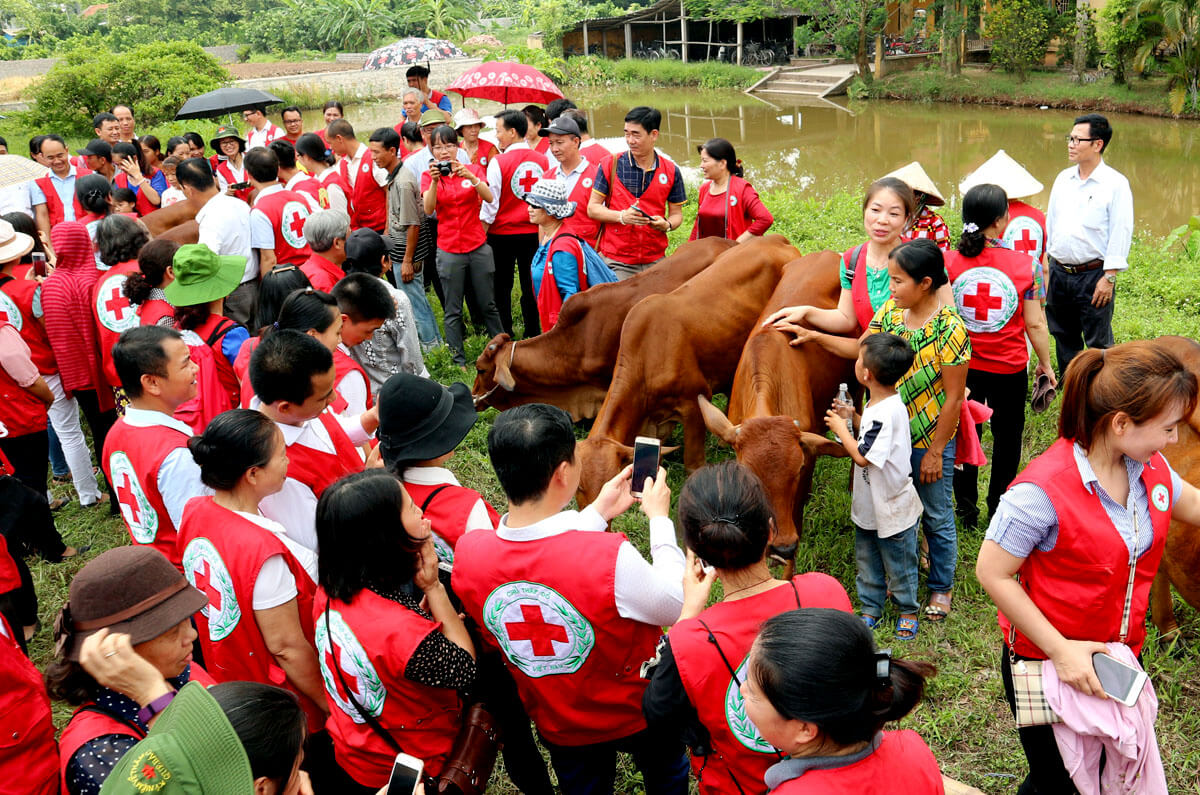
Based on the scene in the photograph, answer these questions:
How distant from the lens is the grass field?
3.54 metres

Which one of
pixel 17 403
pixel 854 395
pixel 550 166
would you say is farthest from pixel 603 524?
pixel 550 166

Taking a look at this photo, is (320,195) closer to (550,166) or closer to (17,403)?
(550,166)

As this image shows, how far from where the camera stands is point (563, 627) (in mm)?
2451

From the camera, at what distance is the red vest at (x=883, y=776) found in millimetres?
1758

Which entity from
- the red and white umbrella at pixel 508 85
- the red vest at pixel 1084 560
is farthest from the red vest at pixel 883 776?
the red and white umbrella at pixel 508 85

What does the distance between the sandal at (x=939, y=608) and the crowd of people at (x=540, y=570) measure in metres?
0.01

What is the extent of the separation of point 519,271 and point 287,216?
7.34 feet

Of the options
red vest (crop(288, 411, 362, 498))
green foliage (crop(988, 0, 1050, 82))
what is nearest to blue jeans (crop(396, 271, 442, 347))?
red vest (crop(288, 411, 362, 498))

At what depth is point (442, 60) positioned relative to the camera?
120 feet

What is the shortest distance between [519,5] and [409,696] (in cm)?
6515

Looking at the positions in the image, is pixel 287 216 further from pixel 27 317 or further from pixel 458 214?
pixel 27 317

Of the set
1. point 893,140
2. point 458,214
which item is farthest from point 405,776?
point 893,140

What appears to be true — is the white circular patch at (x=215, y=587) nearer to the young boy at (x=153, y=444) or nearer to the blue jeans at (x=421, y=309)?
the young boy at (x=153, y=444)

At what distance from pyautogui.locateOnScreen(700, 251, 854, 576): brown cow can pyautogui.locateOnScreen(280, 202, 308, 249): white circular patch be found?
3363 mm
